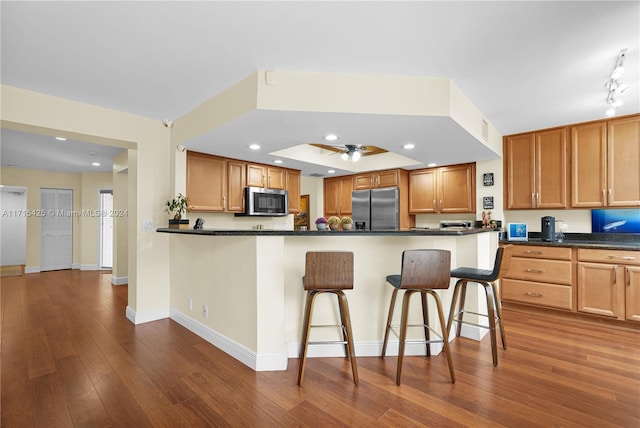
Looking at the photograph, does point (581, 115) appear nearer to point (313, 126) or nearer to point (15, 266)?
point (313, 126)

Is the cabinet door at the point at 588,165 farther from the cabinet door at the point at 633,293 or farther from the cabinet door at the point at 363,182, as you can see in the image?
the cabinet door at the point at 363,182

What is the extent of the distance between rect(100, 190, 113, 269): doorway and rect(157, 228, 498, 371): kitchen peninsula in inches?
217

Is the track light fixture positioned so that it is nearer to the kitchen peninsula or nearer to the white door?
the kitchen peninsula

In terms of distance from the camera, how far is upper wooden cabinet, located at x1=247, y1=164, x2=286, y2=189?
4512 millimetres

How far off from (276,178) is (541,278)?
396cm

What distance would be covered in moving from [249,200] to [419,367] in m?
3.06

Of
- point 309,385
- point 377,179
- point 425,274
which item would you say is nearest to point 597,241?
point 377,179

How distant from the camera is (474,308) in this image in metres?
3.03

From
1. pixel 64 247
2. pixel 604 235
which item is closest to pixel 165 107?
pixel 604 235

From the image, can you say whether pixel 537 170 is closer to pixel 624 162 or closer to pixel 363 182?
pixel 624 162

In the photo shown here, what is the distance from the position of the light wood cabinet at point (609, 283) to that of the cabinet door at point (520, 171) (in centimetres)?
94

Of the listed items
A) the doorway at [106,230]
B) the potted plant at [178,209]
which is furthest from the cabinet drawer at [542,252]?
the doorway at [106,230]

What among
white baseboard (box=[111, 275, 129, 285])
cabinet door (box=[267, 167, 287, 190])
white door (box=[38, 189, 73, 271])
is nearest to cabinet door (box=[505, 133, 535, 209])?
cabinet door (box=[267, 167, 287, 190])

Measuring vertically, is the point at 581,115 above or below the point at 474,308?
above
